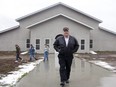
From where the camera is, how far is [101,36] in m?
50.1

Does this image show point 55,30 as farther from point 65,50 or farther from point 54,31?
point 65,50

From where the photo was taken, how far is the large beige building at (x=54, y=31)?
44.6 metres

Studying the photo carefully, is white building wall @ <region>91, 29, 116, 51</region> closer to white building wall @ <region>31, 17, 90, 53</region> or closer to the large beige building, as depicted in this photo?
the large beige building

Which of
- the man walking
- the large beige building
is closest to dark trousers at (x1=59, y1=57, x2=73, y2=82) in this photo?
the man walking

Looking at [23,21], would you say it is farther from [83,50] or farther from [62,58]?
[62,58]

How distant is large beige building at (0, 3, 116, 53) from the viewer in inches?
1757

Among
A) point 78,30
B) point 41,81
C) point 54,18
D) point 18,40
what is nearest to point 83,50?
point 78,30

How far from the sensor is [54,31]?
4462cm

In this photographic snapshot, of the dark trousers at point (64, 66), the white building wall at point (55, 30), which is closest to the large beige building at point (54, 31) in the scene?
the white building wall at point (55, 30)

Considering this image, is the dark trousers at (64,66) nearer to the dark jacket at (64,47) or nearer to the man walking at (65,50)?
the man walking at (65,50)

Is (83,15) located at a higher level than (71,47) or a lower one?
higher

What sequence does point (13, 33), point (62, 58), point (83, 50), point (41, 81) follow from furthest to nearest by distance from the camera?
1. point (13, 33)
2. point (83, 50)
3. point (41, 81)
4. point (62, 58)

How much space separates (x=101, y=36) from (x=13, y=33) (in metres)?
13.0

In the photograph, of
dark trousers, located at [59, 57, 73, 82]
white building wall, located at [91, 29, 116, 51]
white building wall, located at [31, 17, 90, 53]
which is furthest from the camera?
white building wall, located at [91, 29, 116, 51]
